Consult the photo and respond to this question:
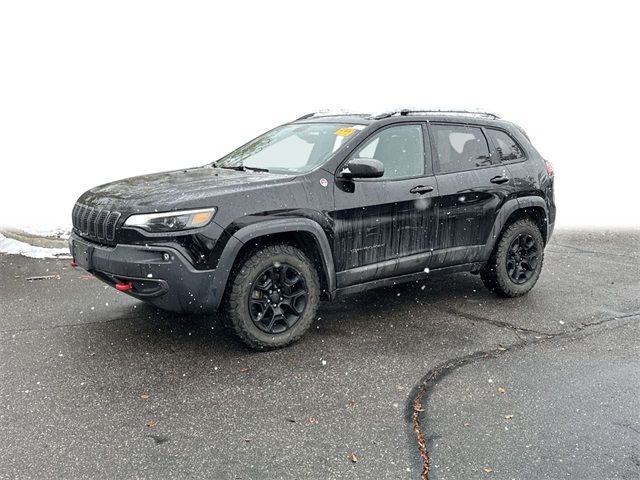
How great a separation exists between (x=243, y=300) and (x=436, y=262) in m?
1.88

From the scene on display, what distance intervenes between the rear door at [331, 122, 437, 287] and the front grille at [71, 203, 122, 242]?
62.8 inches


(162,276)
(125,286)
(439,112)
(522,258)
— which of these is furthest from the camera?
(522,258)

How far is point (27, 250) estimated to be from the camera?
25.2 ft

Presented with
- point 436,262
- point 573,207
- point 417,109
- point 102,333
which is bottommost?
point 573,207

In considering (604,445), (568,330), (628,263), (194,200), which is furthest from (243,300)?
(628,263)

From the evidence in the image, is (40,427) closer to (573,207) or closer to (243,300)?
(243,300)

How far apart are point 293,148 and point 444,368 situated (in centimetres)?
224

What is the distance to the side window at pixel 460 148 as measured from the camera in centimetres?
530

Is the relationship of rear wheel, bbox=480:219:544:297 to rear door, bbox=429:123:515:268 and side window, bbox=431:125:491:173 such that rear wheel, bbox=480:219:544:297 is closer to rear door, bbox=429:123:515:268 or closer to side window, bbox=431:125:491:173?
rear door, bbox=429:123:515:268

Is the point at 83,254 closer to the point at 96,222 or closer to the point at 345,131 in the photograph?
the point at 96,222

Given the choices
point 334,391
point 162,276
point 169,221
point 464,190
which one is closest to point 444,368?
point 334,391

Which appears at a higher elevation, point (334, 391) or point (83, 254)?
point (83, 254)

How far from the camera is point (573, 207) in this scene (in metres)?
13.5

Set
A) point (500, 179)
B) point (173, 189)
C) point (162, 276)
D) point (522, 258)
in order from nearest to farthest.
Result: point (162, 276) → point (173, 189) → point (500, 179) → point (522, 258)
